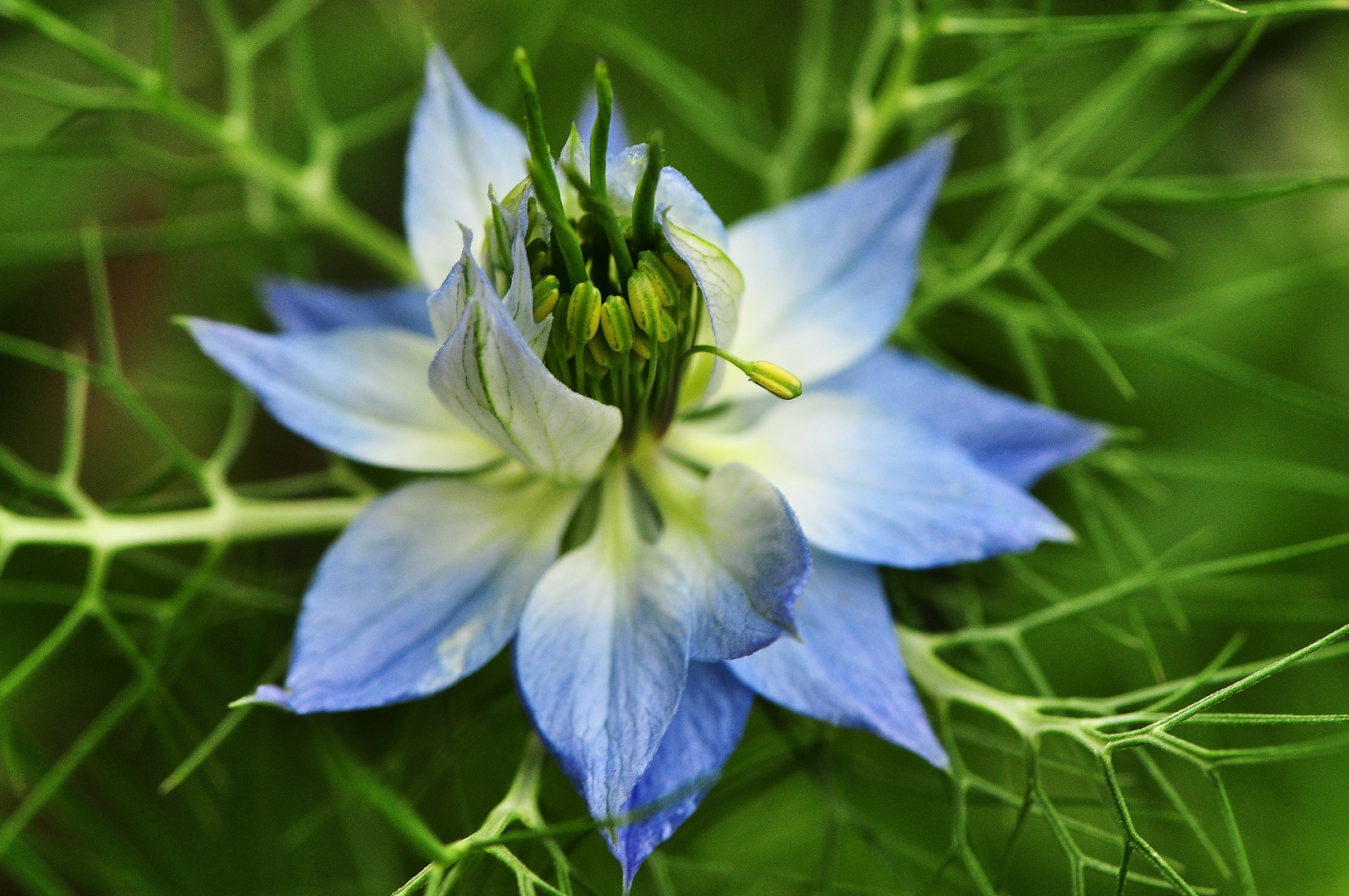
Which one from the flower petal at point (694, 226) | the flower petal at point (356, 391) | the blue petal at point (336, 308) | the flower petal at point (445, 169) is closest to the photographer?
the flower petal at point (694, 226)

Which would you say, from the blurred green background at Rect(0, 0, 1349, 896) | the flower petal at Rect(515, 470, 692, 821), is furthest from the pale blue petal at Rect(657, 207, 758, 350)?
the blurred green background at Rect(0, 0, 1349, 896)

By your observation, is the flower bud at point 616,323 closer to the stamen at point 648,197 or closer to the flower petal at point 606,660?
the stamen at point 648,197

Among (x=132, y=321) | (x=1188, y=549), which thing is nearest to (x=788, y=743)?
(x=1188, y=549)

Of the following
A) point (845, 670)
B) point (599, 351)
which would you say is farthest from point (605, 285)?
point (845, 670)

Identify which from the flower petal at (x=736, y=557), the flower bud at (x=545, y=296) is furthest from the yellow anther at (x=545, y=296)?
the flower petal at (x=736, y=557)

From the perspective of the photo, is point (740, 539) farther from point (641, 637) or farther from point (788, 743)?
point (788, 743)

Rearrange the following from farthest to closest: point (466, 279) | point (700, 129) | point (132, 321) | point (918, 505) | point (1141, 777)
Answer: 1. point (132, 321)
2. point (700, 129)
3. point (1141, 777)
4. point (918, 505)
5. point (466, 279)

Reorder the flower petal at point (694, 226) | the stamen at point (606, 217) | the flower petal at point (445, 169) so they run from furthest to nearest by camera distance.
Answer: the flower petal at point (445, 169)
the flower petal at point (694, 226)
the stamen at point (606, 217)
